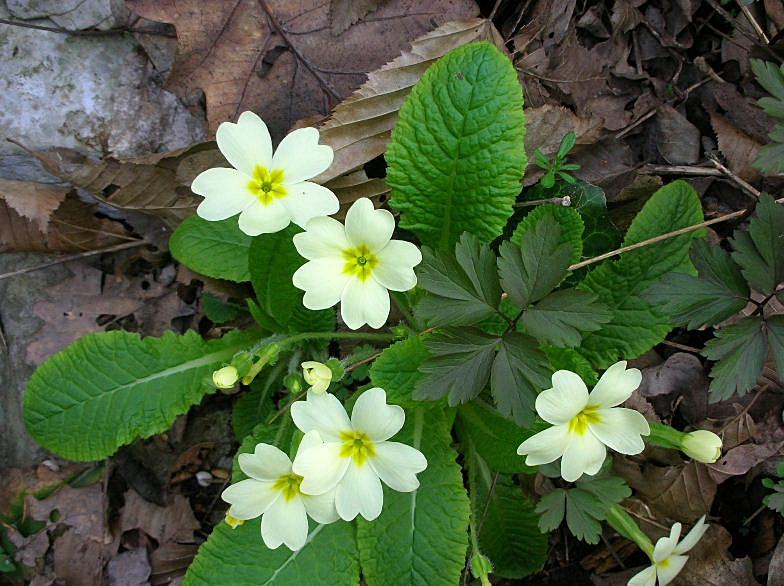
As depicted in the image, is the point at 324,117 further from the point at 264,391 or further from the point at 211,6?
the point at 264,391

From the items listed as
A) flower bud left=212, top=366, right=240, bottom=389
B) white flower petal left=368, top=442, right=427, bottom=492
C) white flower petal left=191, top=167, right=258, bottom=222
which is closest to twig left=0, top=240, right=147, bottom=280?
white flower petal left=191, top=167, right=258, bottom=222

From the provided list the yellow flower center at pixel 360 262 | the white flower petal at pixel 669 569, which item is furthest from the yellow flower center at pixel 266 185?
the white flower petal at pixel 669 569

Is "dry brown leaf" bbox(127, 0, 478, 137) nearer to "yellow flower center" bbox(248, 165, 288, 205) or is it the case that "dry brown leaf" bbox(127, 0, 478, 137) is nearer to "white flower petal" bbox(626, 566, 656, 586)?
"yellow flower center" bbox(248, 165, 288, 205)

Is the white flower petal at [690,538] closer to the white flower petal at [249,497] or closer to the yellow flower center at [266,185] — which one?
the white flower petal at [249,497]

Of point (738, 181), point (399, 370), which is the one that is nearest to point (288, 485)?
point (399, 370)

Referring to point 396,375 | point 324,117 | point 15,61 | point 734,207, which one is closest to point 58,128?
point 15,61

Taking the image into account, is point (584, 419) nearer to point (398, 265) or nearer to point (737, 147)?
point (398, 265)
